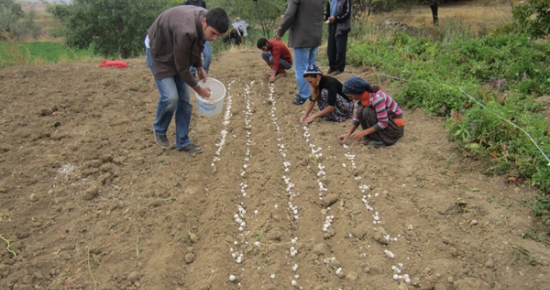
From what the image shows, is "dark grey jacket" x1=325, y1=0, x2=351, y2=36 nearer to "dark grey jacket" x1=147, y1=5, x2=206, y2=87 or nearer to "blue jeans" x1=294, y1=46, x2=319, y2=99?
"blue jeans" x1=294, y1=46, x2=319, y2=99

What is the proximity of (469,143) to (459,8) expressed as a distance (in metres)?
21.5

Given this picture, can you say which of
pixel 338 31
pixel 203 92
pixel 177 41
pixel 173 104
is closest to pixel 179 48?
pixel 177 41

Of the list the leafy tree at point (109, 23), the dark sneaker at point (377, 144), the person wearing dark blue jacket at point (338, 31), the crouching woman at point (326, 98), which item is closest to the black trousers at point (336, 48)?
the person wearing dark blue jacket at point (338, 31)

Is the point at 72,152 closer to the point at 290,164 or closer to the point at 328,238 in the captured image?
the point at 290,164

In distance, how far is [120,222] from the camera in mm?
3318

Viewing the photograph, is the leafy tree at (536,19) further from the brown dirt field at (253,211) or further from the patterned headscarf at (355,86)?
the patterned headscarf at (355,86)

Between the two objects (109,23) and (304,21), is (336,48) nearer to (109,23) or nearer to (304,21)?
(304,21)

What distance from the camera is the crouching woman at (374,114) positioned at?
3.86 m

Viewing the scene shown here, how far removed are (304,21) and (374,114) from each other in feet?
7.14

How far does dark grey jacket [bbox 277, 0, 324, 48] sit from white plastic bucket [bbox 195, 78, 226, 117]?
1736 mm

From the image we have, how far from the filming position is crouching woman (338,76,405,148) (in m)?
3.86

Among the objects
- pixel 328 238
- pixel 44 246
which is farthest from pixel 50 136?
pixel 328 238

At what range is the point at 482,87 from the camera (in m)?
5.42

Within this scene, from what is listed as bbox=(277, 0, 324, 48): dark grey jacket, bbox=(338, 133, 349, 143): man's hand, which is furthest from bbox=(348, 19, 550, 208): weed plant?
bbox=(277, 0, 324, 48): dark grey jacket
